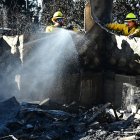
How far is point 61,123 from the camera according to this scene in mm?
7875

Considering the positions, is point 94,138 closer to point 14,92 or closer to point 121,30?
point 14,92

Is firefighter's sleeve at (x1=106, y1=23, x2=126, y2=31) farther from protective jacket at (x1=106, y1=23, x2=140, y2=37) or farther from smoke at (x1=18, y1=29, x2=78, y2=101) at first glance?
smoke at (x1=18, y1=29, x2=78, y2=101)

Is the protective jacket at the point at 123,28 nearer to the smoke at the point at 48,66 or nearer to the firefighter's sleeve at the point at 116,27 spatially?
the firefighter's sleeve at the point at 116,27

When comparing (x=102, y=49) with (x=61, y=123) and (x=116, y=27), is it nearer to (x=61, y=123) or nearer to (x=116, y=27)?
(x=116, y=27)

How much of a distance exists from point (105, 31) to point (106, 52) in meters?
0.63

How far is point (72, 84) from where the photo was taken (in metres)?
10.7

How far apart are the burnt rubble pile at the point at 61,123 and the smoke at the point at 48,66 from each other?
1193 mm

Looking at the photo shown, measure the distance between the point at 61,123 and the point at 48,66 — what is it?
8.97ft

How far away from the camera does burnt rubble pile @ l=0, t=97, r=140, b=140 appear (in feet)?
23.9

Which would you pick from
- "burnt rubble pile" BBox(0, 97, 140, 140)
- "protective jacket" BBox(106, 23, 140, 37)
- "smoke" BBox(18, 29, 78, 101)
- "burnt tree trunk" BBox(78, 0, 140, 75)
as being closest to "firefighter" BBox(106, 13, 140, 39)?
A: "protective jacket" BBox(106, 23, 140, 37)

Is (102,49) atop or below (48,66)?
atop

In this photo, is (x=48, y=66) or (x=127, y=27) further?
(x=127, y=27)

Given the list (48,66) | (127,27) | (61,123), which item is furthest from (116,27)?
(61,123)

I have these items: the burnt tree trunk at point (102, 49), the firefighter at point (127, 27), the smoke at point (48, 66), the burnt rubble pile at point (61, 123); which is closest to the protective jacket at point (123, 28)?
the firefighter at point (127, 27)
